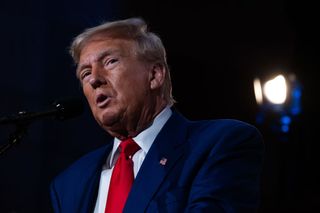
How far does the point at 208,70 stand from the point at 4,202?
2035mm

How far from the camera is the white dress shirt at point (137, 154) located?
2.27 metres

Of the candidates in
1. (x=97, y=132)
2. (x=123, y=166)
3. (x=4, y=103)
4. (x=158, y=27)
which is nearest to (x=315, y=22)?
(x=158, y=27)

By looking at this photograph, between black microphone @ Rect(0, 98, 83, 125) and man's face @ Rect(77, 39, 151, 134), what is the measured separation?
16 centimetres

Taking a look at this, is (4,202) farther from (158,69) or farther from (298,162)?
(298,162)

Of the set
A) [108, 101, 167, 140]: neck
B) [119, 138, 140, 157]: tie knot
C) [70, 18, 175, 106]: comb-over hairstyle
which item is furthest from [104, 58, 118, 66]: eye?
[119, 138, 140, 157]: tie knot

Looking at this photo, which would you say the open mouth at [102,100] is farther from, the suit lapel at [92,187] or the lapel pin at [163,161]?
the lapel pin at [163,161]

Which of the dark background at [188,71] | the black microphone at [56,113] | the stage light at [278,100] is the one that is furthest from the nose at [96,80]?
the stage light at [278,100]

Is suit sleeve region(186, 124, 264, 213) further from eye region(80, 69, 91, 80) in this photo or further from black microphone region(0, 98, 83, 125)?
eye region(80, 69, 91, 80)

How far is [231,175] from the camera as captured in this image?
6.47ft

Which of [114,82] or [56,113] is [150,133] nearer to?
[114,82]

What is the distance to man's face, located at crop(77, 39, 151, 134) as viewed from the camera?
93.5 inches

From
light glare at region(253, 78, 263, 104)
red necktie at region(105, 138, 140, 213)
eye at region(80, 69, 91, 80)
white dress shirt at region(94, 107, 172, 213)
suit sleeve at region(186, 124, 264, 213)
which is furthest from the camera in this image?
light glare at region(253, 78, 263, 104)

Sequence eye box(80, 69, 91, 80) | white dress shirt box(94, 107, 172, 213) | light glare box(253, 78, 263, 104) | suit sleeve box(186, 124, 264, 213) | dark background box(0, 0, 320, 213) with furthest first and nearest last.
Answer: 1. light glare box(253, 78, 263, 104)
2. dark background box(0, 0, 320, 213)
3. eye box(80, 69, 91, 80)
4. white dress shirt box(94, 107, 172, 213)
5. suit sleeve box(186, 124, 264, 213)

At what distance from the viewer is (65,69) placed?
3967 millimetres
